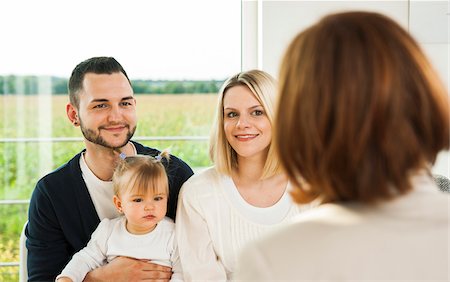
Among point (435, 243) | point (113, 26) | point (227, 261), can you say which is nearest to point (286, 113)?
point (435, 243)

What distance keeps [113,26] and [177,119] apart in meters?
0.55

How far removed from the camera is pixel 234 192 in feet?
7.82

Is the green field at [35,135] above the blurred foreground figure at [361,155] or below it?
below

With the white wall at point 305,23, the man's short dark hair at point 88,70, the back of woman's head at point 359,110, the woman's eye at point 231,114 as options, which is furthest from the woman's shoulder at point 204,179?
the back of woman's head at point 359,110

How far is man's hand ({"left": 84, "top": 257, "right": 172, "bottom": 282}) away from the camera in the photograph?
2307mm

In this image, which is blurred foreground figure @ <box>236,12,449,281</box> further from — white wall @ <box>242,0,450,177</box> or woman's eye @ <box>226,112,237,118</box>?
white wall @ <box>242,0,450,177</box>

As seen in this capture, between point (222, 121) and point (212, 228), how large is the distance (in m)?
Result: 0.37

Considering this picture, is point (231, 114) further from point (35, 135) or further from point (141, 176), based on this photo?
point (35, 135)

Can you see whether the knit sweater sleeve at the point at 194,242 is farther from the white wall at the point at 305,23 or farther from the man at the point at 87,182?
the white wall at the point at 305,23

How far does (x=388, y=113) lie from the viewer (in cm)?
92

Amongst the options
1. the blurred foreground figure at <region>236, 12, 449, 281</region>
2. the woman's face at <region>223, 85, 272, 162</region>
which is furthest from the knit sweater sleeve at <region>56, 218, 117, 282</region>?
the blurred foreground figure at <region>236, 12, 449, 281</region>

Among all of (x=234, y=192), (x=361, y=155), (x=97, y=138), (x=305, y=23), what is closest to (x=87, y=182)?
(x=97, y=138)

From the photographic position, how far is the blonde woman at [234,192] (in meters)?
2.32

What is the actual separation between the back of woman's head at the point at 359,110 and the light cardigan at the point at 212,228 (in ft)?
4.53
